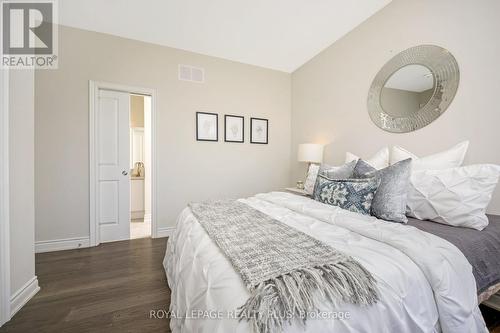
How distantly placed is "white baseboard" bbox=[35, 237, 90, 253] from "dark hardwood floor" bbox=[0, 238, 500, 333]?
0.09 metres

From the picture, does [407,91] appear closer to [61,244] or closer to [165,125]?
[165,125]

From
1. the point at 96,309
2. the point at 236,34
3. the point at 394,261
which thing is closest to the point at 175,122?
the point at 236,34

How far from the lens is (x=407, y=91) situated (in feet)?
7.21

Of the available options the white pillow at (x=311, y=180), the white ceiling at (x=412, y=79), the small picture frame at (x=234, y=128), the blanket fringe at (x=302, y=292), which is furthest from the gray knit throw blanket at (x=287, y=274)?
the small picture frame at (x=234, y=128)

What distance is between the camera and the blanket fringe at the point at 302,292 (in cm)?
63

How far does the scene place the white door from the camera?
2748 mm

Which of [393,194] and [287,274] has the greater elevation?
[393,194]

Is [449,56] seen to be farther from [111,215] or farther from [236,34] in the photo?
[111,215]

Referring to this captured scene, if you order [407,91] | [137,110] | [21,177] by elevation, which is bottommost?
[21,177]

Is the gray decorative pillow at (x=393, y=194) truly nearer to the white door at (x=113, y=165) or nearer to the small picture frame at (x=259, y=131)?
the small picture frame at (x=259, y=131)

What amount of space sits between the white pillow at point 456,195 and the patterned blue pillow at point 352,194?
0.34m

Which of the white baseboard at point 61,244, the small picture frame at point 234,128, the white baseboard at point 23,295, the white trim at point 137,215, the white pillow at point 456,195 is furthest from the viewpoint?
the white trim at point 137,215

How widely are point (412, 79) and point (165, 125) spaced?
2.99 m

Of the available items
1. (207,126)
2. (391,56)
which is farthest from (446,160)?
(207,126)
